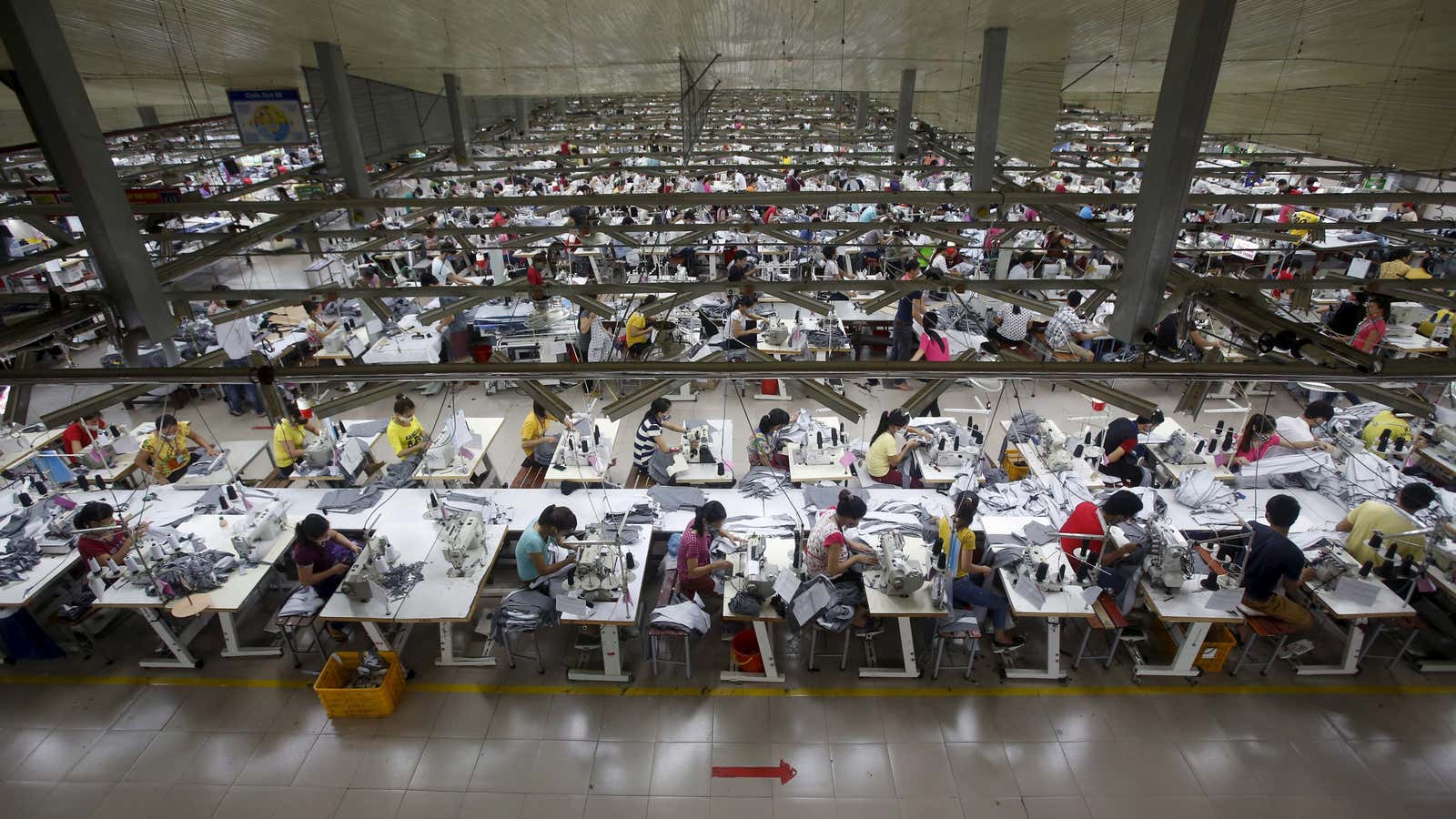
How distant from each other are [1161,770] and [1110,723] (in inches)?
17.1

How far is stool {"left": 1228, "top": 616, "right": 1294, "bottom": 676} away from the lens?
209 inches

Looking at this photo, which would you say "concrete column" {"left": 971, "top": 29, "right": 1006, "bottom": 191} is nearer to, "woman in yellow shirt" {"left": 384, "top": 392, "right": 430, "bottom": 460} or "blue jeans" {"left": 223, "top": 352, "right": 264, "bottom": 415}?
"woman in yellow shirt" {"left": 384, "top": 392, "right": 430, "bottom": 460}

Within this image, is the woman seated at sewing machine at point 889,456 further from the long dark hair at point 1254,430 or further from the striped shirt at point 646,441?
the long dark hair at point 1254,430

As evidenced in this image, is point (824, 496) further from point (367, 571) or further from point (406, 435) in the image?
point (406, 435)

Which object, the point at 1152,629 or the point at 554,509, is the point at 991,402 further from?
the point at 554,509

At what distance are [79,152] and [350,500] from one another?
4.06 meters

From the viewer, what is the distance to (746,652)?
564 centimetres

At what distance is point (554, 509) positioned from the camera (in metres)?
5.60

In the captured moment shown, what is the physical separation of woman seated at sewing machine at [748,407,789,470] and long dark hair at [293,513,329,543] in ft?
13.1

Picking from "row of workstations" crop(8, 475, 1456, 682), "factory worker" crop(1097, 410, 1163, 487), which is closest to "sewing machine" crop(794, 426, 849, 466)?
"row of workstations" crop(8, 475, 1456, 682)

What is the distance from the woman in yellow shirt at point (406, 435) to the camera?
7219 mm

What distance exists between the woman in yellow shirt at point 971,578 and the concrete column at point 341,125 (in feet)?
21.2

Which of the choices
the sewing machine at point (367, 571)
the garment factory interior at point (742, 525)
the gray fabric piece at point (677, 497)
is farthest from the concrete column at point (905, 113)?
the sewing machine at point (367, 571)

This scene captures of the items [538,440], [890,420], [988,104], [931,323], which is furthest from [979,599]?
[931,323]
